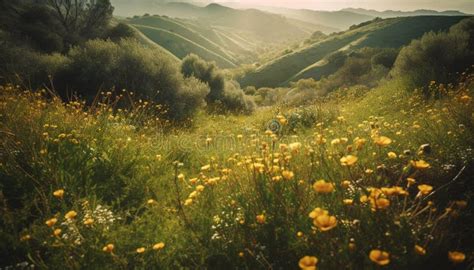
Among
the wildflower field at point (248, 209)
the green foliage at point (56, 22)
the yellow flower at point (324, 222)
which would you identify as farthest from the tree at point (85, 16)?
the yellow flower at point (324, 222)

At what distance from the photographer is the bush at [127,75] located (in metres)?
11.4

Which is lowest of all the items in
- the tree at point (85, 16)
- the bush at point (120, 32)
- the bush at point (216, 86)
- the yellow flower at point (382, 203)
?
the bush at point (216, 86)

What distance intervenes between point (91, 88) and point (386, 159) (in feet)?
37.3

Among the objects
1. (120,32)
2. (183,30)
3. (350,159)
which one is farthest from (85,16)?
(183,30)

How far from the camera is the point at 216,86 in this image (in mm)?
19141

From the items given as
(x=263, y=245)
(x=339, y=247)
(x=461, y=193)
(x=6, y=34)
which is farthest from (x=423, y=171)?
(x=6, y=34)

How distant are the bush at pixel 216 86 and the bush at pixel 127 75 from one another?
5.19 metres

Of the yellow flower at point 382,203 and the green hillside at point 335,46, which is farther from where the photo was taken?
the green hillside at point 335,46

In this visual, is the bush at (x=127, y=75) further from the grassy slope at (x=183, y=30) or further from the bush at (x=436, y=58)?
the grassy slope at (x=183, y=30)

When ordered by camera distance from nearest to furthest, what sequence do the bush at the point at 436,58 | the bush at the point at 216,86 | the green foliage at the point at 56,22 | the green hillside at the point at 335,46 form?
the bush at the point at 436,58, the bush at the point at 216,86, the green foliage at the point at 56,22, the green hillside at the point at 335,46

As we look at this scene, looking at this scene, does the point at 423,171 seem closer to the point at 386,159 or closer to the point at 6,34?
the point at 386,159

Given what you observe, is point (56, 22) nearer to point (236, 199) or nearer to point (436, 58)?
point (436, 58)

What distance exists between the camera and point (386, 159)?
11.5 feet

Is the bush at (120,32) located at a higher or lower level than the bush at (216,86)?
higher
